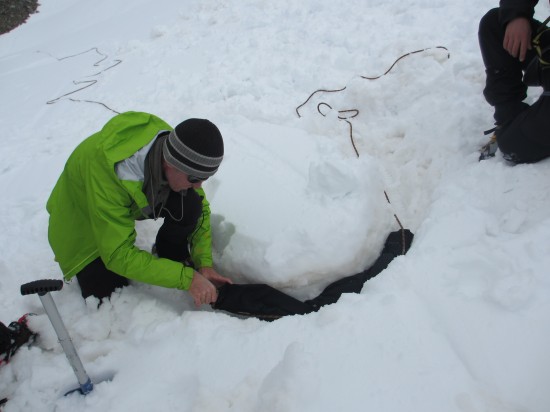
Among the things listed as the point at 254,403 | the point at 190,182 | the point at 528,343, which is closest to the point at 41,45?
the point at 190,182

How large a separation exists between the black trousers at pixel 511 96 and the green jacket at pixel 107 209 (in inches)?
74.6

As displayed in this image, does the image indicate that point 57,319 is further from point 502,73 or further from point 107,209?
point 502,73

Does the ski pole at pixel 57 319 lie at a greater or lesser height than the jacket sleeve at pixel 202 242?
greater

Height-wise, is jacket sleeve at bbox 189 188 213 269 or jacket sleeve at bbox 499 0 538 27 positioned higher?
jacket sleeve at bbox 499 0 538 27

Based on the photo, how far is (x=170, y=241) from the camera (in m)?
2.29

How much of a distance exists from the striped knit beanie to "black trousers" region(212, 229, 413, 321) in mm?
796

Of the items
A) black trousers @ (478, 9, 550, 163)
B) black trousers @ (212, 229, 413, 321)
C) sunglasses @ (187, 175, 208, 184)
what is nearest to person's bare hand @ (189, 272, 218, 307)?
black trousers @ (212, 229, 413, 321)

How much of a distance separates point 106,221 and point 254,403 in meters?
1.03

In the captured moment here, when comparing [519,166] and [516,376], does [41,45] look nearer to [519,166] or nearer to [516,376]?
[519,166]

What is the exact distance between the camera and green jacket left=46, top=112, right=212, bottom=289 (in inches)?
69.7

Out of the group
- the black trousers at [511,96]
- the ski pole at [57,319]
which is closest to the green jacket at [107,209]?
the ski pole at [57,319]

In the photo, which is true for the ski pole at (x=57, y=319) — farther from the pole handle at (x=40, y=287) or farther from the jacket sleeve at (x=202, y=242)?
the jacket sleeve at (x=202, y=242)

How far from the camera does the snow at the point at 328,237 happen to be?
1.46 meters

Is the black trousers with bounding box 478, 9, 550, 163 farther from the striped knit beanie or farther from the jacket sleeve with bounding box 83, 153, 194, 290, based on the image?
the jacket sleeve with bounding box 83, 153, 194, 290
